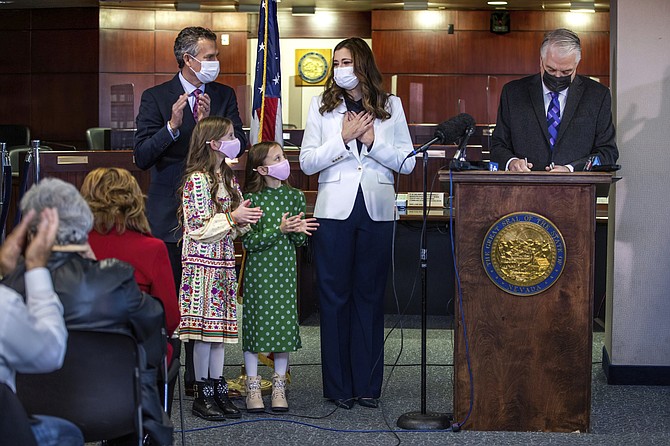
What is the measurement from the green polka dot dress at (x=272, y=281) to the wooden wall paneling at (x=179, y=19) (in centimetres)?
1035

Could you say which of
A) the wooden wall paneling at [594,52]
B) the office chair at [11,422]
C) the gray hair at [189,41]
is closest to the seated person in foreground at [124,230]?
the office chair at [11,422]

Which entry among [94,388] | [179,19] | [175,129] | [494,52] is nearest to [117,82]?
[179,19]

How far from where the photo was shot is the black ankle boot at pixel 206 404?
4.27 m

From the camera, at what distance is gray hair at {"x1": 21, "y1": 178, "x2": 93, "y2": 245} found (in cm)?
245

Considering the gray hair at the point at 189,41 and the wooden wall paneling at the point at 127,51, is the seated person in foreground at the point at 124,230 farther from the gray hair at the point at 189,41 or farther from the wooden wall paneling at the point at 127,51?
the wooden wall paneling at the point at 127,51

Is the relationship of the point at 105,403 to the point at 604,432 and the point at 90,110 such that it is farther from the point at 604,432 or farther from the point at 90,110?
the point at 90,110

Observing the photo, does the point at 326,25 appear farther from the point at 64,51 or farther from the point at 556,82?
the point at 556,82

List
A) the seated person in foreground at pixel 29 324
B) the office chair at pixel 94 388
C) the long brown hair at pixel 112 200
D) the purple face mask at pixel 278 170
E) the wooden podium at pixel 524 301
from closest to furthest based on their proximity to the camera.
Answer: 1. the seated person in foreground at pixel 29 324
2. the office chair at pixel 94 388
3. the long brown hair at pixel 112 200
4. the wooden podium at pixel 524 301
5. the purple face mask at pixel 278 170

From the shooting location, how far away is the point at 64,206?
2455mm

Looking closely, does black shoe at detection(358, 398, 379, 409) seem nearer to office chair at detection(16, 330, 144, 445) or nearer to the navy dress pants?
the navy dress pants

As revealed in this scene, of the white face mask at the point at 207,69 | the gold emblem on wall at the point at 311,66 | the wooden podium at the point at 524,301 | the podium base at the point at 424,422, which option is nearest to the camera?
the wooden podium at the point at 524,301

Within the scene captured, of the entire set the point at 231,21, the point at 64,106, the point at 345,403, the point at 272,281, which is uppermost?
the point at 231,21

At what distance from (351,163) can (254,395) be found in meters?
1.08

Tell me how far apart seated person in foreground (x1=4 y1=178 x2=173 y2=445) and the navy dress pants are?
1.94m
